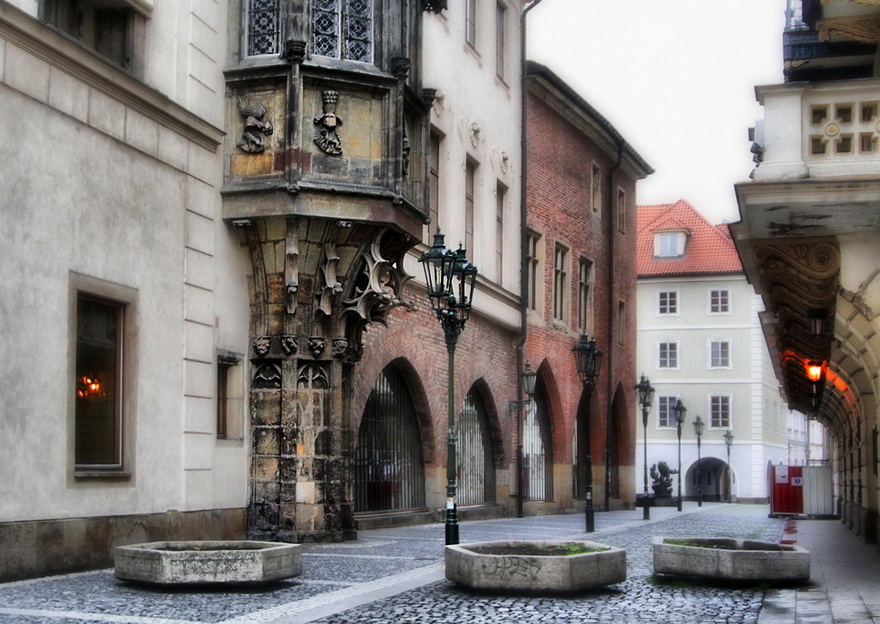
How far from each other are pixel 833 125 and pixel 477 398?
17530mm

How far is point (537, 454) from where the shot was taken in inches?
1404

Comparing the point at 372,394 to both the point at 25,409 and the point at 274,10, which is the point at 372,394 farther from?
the point at 25,409

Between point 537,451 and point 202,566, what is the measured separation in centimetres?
2347

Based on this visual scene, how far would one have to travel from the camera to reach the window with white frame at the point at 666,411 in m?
73.2

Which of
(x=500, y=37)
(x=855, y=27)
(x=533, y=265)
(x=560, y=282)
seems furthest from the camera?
(x=560, y=282)

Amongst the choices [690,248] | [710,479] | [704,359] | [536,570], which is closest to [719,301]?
[704,359]

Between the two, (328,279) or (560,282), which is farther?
(560,282)

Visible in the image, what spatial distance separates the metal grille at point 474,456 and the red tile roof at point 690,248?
44626 millimetres

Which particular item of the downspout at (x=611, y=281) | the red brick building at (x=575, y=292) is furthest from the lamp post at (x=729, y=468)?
the downspout at (x=611, y=281)

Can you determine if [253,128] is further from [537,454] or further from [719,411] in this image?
[719,411]

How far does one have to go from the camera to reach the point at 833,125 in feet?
47.9

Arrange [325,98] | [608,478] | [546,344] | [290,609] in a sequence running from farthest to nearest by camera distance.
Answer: [608,478] < [546,344] < [325,98] < [290,609]

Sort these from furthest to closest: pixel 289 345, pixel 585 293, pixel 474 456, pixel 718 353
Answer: pixel 718 353 < pixel 585 293 < pixel 474 456 < pixel 289 345

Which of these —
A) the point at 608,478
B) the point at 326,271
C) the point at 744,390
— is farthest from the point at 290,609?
the point at 744,390
